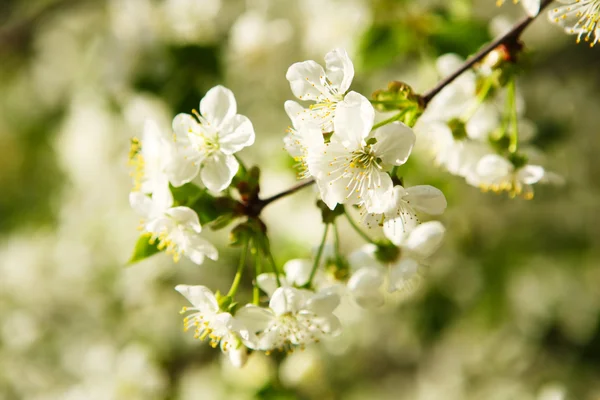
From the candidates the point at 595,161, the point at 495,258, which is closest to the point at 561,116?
the point at 595,161

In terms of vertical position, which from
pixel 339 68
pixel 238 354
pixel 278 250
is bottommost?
pixel 238 354

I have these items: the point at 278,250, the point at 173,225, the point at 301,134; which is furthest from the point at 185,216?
the point at 278,250

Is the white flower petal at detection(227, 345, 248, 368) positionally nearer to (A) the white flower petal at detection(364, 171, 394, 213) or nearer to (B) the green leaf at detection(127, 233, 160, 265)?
(B) the green leaf at detection(127, 233, 160, 265)

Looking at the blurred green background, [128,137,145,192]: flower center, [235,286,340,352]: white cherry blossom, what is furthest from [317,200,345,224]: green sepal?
the blurred green background

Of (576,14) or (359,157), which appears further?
(576,14)

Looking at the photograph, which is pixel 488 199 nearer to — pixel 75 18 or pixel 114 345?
pixel 114 345

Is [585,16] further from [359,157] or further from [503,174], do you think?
[359,157]
